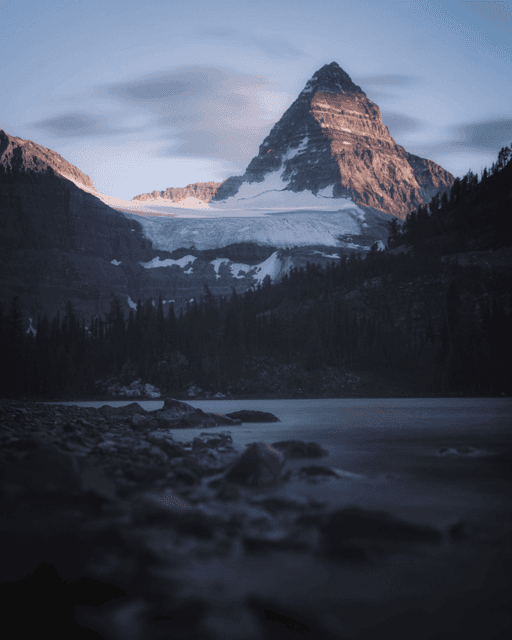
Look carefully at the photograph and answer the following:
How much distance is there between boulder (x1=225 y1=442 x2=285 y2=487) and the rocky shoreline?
1.2 inches

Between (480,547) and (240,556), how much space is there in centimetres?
339

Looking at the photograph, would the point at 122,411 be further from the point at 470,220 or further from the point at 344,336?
the point at 470,220

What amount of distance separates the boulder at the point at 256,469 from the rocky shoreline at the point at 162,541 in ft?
0.10

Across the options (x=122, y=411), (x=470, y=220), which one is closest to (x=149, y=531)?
(x=122, y=411)

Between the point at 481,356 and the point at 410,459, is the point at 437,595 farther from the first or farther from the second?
the point at 481,356

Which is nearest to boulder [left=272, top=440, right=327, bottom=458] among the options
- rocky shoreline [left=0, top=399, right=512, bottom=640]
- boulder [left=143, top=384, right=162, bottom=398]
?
rocky shoreline [left=0, top=399, right=512, bottom=640]

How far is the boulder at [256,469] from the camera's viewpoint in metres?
11.2

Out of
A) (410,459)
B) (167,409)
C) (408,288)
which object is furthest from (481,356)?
(410,459)

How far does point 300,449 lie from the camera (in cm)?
1598

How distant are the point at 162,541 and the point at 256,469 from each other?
13.9 ft

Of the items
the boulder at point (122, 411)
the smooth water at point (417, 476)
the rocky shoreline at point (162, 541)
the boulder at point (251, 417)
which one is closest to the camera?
the rocky shoreline at point (162, 541)

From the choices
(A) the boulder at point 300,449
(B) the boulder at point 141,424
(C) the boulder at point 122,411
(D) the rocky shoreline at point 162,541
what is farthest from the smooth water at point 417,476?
(C) the boulder at point 122,411

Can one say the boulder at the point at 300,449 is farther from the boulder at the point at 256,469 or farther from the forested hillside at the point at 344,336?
the forested hillside at the point at 344,336

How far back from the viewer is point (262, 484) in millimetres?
11016
